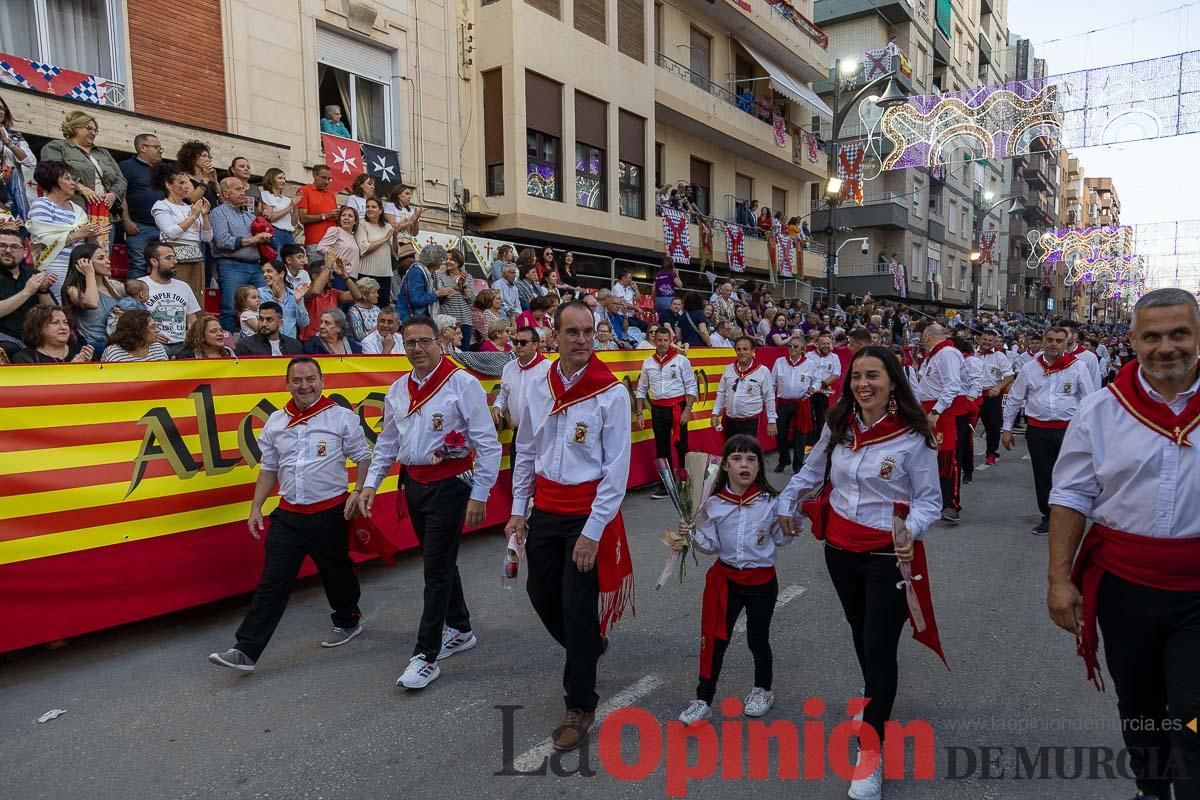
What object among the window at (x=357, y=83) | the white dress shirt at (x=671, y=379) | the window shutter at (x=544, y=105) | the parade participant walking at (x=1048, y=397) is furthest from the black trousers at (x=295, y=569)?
the window shutter at (x=544, y=105)

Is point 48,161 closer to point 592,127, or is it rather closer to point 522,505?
point 522,505

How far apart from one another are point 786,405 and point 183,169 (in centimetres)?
828

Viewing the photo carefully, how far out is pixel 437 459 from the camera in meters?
4.42

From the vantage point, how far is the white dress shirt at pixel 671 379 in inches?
369

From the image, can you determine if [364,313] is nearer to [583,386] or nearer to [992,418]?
[583,386]

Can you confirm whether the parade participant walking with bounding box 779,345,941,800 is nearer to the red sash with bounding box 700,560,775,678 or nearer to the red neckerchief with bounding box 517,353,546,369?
the red sash with bounding box 700,560,775,678

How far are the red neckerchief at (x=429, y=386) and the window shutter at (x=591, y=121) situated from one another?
44.4 feet

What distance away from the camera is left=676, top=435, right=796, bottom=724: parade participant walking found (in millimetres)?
3801

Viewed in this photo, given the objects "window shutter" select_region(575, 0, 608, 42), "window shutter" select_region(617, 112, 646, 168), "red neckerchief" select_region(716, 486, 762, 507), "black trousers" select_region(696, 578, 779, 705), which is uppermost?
"window shutter" select_region(575, 0, 608, 42)

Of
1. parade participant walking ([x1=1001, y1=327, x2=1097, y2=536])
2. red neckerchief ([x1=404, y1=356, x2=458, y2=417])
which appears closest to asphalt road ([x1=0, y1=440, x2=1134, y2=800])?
red neckerchief ([x1=404, y1=356, x2=458, y2=417])

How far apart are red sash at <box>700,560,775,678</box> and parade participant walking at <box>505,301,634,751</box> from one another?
17.3 inches

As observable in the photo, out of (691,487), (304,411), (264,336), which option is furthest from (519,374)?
(691,487)

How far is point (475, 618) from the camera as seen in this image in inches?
209

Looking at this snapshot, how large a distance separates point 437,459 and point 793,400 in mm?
7593
